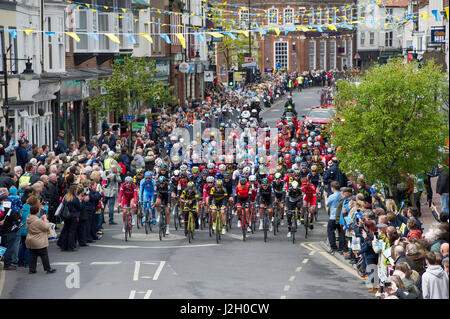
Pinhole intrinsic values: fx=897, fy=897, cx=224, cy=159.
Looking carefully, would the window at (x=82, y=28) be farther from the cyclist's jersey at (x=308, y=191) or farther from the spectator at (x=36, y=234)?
the spectator at (x=36, y=234)

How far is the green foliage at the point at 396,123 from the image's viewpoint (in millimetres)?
19906

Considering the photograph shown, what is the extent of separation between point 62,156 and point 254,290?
392 inches

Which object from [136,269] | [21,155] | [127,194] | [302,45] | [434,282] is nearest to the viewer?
[434,282]

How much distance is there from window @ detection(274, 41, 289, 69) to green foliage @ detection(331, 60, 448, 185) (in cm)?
8619

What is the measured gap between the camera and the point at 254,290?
15883 millimetres

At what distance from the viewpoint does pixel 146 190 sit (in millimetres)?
22859

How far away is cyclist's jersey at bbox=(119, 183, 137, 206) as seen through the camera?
22.4 m

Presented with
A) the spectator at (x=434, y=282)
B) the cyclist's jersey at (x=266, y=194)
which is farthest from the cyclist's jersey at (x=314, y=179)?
the spectator at (x=434, y=282)

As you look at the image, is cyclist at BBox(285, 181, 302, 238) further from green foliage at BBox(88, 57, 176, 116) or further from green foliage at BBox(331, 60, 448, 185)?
green foliage at BBox(88, 57, 176, 116)

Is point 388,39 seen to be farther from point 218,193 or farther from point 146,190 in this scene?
point 218,193

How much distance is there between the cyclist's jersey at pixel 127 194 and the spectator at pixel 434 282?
37.7 ft

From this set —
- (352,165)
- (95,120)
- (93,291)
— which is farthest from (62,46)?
(93,291)

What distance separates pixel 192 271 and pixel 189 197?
4.62 m

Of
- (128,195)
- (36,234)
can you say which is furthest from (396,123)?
(36,234)
